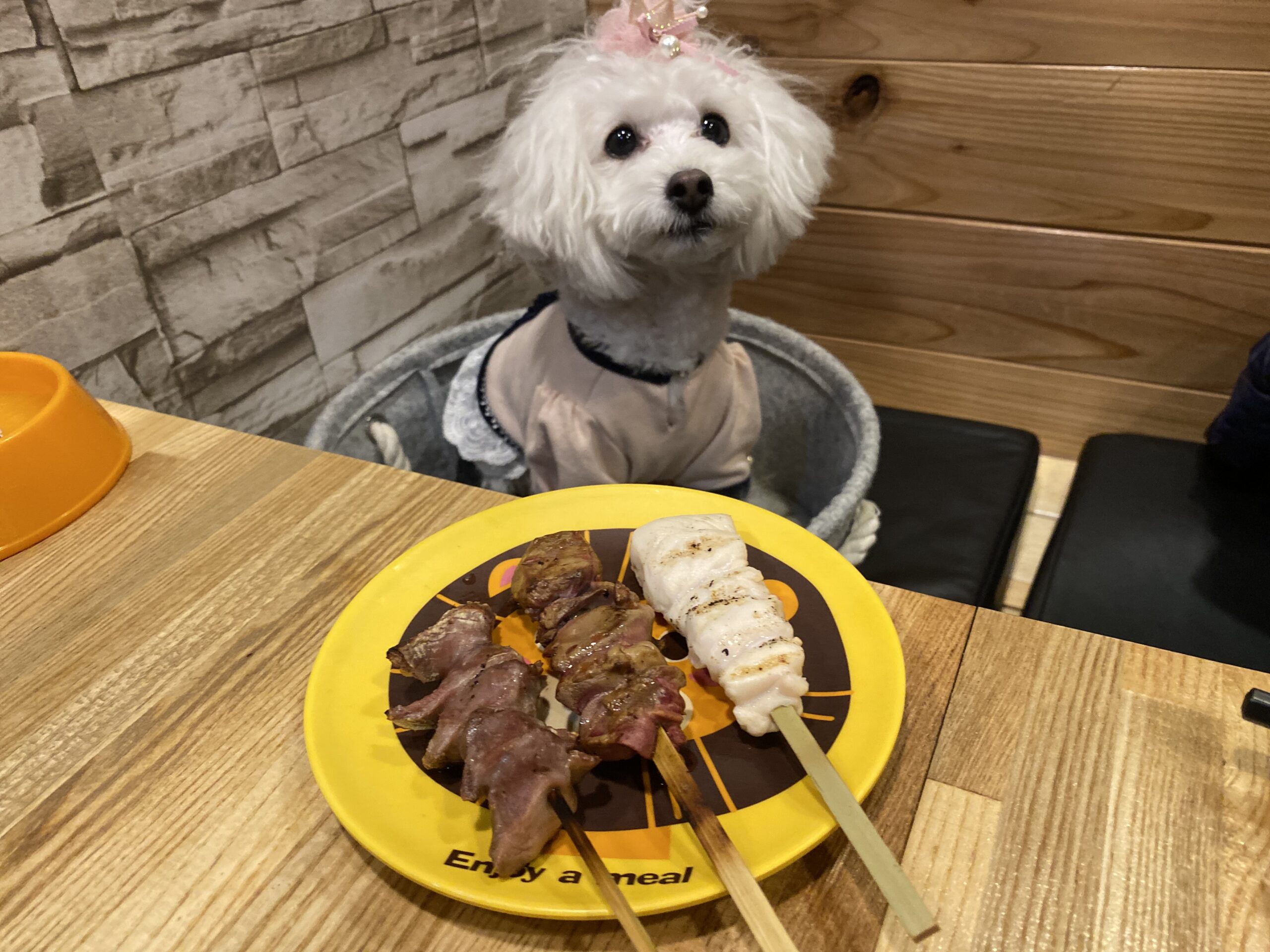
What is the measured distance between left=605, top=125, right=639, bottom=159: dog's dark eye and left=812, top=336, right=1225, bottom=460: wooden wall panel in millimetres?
885

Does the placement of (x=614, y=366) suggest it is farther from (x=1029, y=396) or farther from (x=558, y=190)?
(x=1029, y=396)

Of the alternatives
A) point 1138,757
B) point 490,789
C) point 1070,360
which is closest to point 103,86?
point 490,789

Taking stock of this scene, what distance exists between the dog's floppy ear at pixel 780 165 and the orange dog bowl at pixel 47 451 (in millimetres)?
741

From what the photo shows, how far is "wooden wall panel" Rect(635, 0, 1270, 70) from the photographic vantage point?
1.18 meters

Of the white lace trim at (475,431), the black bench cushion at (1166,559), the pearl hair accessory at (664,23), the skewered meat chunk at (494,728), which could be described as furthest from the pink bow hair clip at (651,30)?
the black bench cushion at (1166,559)

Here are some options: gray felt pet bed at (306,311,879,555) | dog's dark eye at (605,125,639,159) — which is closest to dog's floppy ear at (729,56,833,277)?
dog's dark eye at (605,125,639,159)

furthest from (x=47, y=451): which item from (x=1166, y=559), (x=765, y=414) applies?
(x=1166, y=559)

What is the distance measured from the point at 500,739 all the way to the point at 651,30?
86 centimetres

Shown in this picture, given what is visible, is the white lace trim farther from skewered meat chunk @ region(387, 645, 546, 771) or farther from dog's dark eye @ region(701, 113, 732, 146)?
skewered meat chunk @ region(387, 645, 546, 771)

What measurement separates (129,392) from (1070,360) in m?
1.59

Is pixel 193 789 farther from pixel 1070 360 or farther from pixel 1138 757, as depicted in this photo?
pixel 1070 360

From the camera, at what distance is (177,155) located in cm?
108

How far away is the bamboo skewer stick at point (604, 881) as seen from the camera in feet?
1.33

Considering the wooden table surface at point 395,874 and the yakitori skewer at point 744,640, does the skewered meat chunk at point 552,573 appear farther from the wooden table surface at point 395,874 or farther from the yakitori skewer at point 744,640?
the wooden table surface at point 395,874
